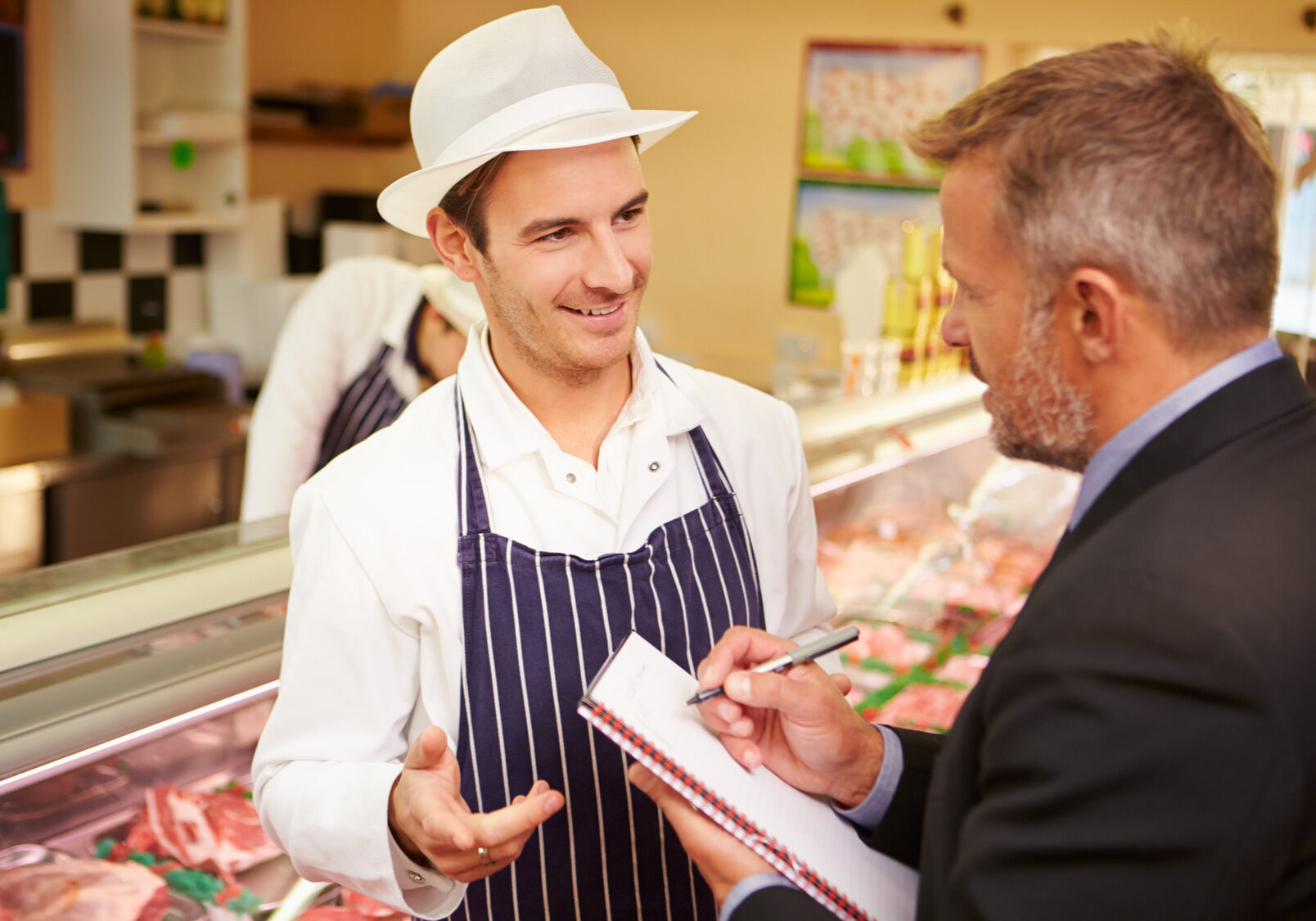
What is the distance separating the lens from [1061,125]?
Answer: 102 cm

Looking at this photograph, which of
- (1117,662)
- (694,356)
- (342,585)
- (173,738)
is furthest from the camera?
(694,356)

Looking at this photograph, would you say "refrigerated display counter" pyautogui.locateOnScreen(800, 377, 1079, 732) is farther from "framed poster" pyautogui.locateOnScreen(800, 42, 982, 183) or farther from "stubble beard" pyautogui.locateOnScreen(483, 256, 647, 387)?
"framed poster" pyautogui.locateOnScreen(800, 42, 982, 183)

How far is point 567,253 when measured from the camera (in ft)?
4.77

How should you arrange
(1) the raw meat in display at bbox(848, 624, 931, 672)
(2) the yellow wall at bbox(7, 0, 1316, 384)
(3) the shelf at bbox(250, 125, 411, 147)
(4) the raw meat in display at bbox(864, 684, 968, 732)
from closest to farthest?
1. (4) the raw meat in display at bbox(864, 684, 968, 732)
2. (1) the raw meat in display at bbox(848, 624, 931, 672)
3. (3) the shelf at bbox(250, 125, 411, 147)
4. (2) the yellow wall at bbox(7, 0, 1316, 384)

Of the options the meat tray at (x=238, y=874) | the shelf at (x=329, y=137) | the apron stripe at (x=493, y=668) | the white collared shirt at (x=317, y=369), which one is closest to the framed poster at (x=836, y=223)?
the shelf at (x=329, y=137)

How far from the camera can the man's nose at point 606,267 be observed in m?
1.45

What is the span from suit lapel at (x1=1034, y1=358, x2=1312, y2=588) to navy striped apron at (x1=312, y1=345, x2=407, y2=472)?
206cm

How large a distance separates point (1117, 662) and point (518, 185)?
0.91m

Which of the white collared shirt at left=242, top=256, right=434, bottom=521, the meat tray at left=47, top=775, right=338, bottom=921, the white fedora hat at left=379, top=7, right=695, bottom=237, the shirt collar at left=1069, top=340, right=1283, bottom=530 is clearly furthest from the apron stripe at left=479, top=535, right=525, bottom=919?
the white collared shirt at left=242, top=256, right=434, bottom=521

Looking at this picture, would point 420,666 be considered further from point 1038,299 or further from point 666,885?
point 1038,299

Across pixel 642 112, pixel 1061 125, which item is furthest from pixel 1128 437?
pixel 642 112

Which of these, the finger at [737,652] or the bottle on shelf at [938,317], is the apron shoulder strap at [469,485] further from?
the bottle on shelf at [938,317]

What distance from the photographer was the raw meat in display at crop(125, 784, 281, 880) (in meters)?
1.69

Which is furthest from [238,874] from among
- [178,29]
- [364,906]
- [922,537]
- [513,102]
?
[178,29]
